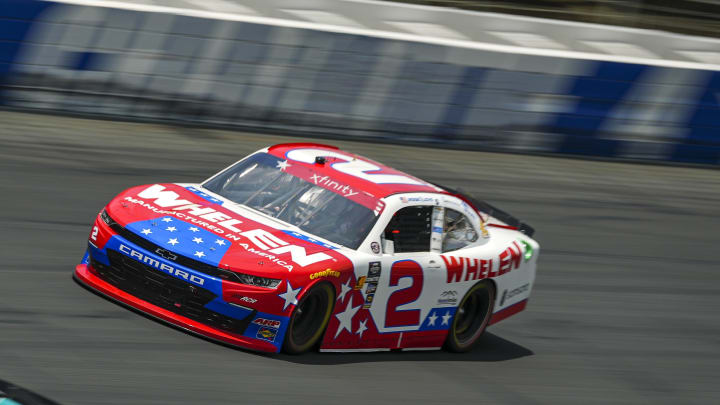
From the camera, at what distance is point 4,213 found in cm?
980

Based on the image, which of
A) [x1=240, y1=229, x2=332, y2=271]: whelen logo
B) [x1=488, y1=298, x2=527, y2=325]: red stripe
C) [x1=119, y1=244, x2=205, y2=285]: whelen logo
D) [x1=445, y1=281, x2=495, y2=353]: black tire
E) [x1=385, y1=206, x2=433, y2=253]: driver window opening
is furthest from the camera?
[x1=488, y1=298, x2=527, y2=325]: red stripe

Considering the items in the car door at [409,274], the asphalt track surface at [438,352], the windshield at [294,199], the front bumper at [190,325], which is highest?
the windshield at [294,199]

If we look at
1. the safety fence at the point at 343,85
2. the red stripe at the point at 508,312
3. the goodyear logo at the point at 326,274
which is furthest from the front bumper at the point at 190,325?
the safety fence at the point at 343,85

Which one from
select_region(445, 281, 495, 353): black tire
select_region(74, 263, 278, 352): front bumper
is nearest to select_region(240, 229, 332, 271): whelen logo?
select_region(74, 263, 278, 352): front bumper

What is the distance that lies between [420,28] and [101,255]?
377 inches

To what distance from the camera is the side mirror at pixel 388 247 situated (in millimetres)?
7426

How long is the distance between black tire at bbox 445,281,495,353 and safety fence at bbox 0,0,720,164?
6.75 metres

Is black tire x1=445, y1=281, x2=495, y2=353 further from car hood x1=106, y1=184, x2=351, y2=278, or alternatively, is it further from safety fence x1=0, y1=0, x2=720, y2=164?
safety fence x1=0, y1=0, x2=720, y2=164

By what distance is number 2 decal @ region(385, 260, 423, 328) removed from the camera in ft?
24.4

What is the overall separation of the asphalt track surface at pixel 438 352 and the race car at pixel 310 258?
190 millimetres

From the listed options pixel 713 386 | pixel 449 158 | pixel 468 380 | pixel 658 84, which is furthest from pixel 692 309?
pixel 658 84

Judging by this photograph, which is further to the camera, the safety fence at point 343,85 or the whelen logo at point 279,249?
the safety fence at point 343,85

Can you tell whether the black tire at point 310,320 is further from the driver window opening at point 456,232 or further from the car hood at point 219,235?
the driver window opening at point 456,232

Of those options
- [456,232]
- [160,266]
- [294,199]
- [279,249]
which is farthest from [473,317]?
[160,266]
